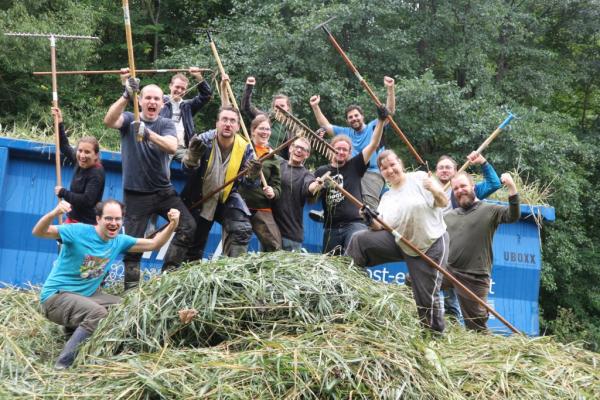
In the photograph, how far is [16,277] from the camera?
7480 mm

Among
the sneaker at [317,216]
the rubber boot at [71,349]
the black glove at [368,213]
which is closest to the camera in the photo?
the rubber boot at [71,349]

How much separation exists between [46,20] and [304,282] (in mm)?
9196

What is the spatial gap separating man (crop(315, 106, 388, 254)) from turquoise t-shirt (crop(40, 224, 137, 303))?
2297mm

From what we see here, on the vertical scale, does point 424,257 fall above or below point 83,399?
above

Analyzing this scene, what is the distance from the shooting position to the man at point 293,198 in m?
7.55

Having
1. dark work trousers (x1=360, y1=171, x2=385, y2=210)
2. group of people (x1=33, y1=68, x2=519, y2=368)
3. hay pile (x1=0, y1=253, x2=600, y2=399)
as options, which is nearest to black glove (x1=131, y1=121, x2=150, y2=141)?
group of people (x1=33, y1=68, x2=519, y2=368)

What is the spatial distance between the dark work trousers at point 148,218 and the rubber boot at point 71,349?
1068 millimetres

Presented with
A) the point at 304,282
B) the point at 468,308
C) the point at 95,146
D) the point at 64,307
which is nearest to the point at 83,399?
the point at 64,307

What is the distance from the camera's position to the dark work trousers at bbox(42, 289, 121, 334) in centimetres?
576

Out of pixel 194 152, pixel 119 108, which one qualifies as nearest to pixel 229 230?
pixel 194 152

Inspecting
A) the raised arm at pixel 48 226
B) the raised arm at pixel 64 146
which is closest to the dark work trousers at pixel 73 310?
the raised arm at pixel 48 226

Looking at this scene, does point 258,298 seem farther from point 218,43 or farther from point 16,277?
point 218,43

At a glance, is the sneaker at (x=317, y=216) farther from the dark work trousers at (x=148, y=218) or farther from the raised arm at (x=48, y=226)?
the raised arm at (x=48, y=226)

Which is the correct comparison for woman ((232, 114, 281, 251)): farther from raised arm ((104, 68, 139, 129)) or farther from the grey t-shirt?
raised arm ((104, 68, 139, 129))
